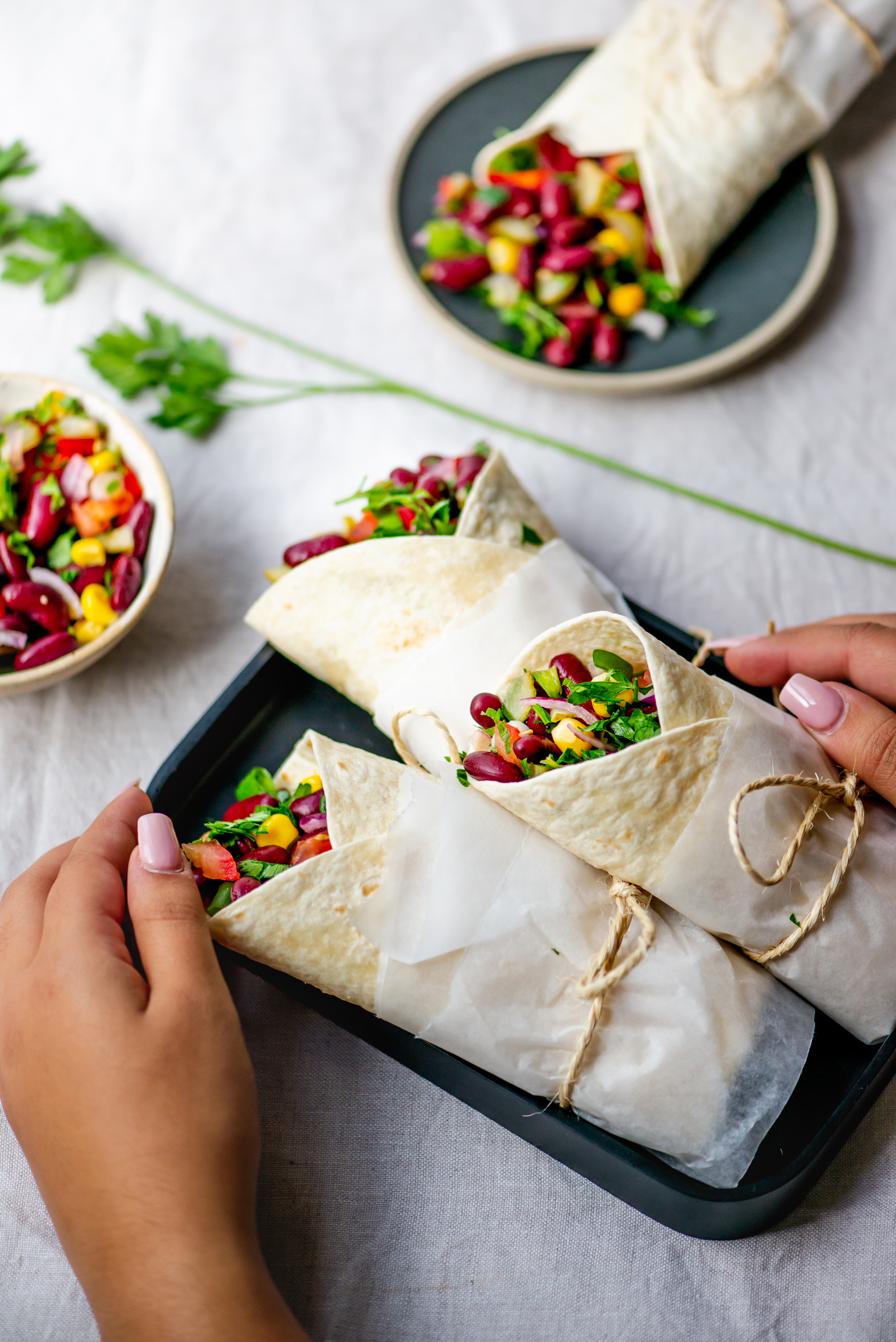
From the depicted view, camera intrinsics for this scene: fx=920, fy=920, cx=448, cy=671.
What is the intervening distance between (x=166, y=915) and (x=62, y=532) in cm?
86

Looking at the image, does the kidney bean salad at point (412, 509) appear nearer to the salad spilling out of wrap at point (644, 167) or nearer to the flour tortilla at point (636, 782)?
the flour tortilla at point (636, 782)

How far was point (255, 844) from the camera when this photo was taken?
4.64ft

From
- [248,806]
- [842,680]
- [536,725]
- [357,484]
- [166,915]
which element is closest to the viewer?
[166,915]

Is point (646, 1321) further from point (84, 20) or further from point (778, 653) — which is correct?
point (84, 20)

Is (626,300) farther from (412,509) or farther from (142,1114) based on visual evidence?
(142,1114)

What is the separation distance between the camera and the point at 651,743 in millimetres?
1245

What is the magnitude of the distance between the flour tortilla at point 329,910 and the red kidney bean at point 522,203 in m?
1.42

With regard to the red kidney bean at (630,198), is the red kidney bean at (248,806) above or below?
below

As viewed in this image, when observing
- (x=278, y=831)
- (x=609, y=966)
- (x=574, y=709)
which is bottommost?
(x=278, y=831)

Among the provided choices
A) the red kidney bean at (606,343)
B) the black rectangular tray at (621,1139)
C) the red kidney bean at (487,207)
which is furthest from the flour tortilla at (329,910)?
the red kidney bean at (487,207)

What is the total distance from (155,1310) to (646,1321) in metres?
0.77

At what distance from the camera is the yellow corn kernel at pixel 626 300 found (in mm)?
2033

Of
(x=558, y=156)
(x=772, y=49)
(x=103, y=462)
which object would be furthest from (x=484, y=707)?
(x=772, y=49)

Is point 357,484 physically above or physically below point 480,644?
below
